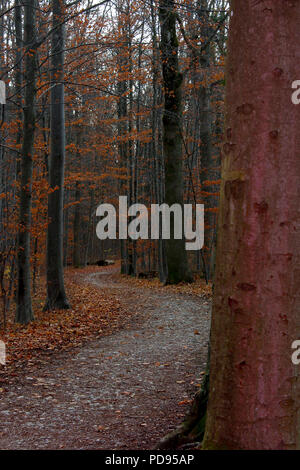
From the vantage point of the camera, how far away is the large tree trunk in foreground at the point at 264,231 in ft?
6.08

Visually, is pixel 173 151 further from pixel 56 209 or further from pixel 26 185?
pixel 26 185

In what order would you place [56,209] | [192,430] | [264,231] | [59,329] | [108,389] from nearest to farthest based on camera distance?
[264,231]
[192,430]
[108,389]
[59,329]
[56,209]

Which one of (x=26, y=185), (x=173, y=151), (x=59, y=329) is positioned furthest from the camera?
(x=173, y=151)

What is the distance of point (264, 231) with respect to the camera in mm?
1854

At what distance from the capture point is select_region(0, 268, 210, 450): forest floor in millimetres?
3568

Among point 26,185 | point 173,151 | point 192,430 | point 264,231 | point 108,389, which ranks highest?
point 173,151

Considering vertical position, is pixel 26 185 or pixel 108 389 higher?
pixel 26 185

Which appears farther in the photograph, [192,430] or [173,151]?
[173,151]

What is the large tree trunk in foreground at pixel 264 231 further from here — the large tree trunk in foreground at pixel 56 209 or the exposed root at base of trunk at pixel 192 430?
the large tree trunk in foreground at pixel 56 209

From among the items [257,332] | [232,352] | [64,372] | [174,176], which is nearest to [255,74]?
[257,332]

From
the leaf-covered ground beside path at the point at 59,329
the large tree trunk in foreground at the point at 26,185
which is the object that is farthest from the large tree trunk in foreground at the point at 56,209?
the large tree trunk in foreground at the point at 26,185

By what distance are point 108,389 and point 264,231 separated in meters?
3.59

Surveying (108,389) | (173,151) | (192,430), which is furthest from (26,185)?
(192,430)
